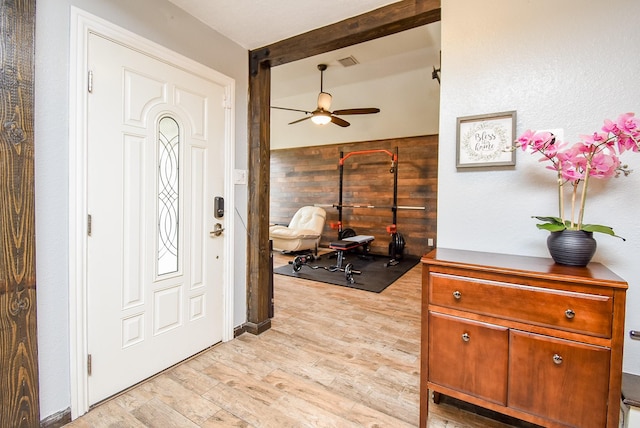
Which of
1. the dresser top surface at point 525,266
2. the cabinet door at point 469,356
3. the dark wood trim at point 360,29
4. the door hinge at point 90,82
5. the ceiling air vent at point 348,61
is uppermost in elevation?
the ceiling air vent at point 348,61

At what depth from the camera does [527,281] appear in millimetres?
1242

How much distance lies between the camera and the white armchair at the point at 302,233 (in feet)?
19.3

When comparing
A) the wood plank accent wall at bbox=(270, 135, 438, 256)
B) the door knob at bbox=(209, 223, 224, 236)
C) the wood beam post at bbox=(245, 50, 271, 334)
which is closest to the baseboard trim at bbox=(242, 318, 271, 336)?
the wood beam post at bbox=(245, 50, 271, 334)

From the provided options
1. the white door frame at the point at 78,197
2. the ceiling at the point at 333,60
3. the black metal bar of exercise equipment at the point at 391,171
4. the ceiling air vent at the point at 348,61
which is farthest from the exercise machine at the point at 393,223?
the white door frame at the point at 78,197

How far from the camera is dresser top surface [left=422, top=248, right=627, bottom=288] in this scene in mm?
1143

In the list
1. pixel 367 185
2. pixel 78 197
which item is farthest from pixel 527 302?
pixel 367 185

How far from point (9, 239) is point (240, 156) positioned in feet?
5.03

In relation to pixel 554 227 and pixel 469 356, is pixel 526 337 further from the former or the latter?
pixel 554 227

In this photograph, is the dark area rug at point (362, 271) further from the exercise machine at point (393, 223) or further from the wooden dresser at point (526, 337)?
the wooden dresser at point (526, 337)

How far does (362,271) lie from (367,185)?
7.34ft

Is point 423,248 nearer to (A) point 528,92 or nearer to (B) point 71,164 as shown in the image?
(A) point 528,92

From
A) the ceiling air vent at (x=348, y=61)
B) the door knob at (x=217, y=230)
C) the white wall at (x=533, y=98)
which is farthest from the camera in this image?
the ceiling air vent at (x=348, y=61)

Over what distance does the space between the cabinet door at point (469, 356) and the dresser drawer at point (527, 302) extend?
0.08 meters

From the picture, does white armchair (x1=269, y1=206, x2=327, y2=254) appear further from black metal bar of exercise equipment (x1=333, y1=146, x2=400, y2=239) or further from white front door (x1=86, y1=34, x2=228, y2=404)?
white front door (x1=86, y1=34, x2=228, y2=404)
